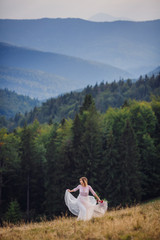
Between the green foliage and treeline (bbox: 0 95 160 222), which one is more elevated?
treeline (bbox: 0 95 160 222)

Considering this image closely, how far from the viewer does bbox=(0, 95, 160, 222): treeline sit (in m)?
38.8

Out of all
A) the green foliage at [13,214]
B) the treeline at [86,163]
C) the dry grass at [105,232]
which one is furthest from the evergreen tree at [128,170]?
the dry grass at [105,232]

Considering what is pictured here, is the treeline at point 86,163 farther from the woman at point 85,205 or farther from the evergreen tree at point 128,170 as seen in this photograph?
the woman at point 85,205

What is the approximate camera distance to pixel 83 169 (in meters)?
40.0

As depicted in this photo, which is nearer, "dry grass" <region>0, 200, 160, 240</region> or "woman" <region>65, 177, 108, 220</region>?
"dry grass" <region>0, 200, 160, 240</region>

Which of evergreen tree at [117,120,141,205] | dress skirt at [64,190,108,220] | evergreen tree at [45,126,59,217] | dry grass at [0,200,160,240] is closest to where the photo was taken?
dry grass at [0,200,160,240]

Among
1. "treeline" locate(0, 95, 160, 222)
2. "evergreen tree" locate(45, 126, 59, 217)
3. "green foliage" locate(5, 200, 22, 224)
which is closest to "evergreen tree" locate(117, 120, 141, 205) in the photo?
"treeline" locate(0, 95, 160, 222)

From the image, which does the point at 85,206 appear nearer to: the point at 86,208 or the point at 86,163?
the point at 86,208

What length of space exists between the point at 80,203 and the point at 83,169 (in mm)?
29185

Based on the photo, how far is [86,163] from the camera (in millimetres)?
40125

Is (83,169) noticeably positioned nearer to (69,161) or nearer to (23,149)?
(69,161)

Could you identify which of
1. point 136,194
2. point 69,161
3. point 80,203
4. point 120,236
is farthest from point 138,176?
point 120,236

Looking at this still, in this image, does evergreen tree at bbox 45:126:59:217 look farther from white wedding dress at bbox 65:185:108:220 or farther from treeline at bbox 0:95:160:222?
white wedding dress at bbox 65:185:108:220

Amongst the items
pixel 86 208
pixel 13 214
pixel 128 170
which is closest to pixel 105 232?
pixel 86 208
